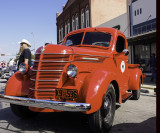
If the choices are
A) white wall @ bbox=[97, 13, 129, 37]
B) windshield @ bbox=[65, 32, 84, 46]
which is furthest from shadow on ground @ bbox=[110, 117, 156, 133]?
white wall @ bbox=[97, 13, 129, 37]

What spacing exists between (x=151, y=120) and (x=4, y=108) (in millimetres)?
3841

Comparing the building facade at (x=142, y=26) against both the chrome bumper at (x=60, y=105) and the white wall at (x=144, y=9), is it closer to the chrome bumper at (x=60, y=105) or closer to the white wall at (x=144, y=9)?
the white wall at (x=144, y=9)

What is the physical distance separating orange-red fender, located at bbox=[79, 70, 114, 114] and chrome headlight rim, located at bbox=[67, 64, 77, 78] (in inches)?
9.9

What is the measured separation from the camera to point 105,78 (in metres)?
3.18

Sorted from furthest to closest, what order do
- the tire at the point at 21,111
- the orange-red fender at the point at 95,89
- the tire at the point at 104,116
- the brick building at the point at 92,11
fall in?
Answer: the brick building at the point at 92,11, the tire at the point at 21,111, the tire at the point at 104,116, the orange-red fender at the point at 95,89

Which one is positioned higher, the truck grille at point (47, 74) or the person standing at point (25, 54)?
the person standing at point (25, 54)

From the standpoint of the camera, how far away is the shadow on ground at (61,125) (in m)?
3.40

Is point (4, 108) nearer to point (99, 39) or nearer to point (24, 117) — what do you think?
point (24, 117)

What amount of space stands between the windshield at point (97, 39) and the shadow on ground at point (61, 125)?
1.73 metres

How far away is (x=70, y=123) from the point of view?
12.4ft

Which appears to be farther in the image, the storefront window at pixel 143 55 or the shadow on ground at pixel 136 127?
the storefront window at pixel 143 55

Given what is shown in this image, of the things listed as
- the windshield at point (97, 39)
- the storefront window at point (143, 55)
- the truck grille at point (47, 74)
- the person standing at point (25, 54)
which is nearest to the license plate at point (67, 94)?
the truck grille at point (47, 74)

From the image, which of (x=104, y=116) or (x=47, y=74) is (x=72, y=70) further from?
(x=104, y=116)

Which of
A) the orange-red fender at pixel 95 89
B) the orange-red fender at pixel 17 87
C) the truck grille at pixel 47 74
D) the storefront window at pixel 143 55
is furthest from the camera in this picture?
the storefront window at pixel 143 55
